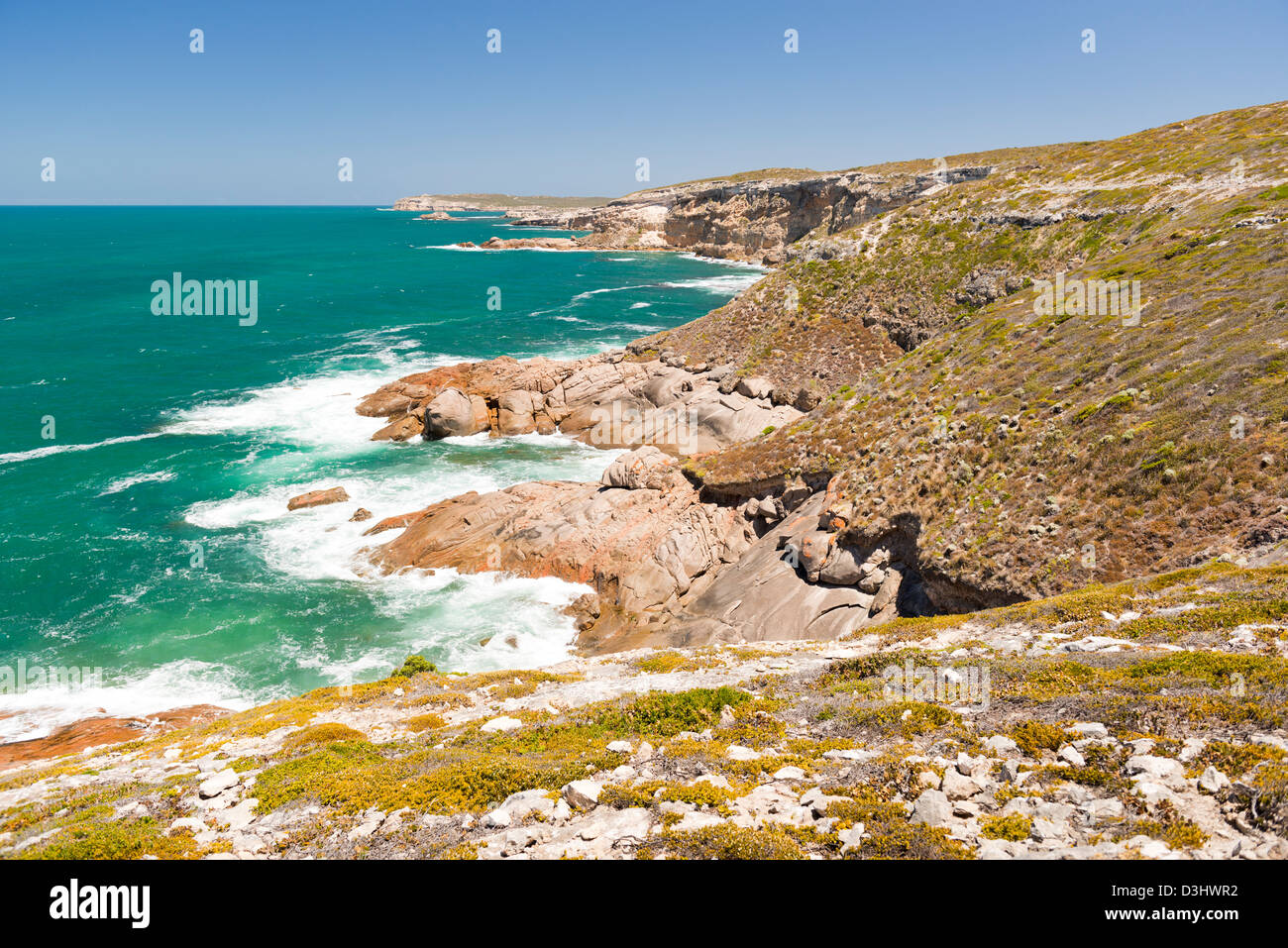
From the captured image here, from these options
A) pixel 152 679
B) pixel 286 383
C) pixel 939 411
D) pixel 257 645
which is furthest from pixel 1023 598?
pixel 286 383

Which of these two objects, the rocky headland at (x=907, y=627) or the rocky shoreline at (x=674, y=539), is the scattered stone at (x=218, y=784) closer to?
the rocky headland at (x=907, y=627)

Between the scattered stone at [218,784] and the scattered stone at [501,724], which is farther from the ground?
the scattered stone at [218,784]

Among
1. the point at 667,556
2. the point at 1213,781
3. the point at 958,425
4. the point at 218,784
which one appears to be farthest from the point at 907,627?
the point at 218,784

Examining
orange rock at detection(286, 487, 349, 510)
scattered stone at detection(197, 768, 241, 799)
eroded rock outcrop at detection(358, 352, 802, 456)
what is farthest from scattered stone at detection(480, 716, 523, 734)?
orange rock at detection(286, 487, 349, 510)

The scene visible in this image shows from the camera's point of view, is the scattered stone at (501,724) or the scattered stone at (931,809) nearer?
the scattered stone at (931,809)

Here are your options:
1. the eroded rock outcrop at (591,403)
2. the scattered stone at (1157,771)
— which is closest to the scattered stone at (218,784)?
the scattered stone at (1157,771)

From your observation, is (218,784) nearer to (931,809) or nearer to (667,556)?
(931,809)

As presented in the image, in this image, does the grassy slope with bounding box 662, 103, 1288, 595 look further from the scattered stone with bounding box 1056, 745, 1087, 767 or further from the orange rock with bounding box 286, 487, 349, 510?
the orange rock with bounding box 286, 487, 349, 510
